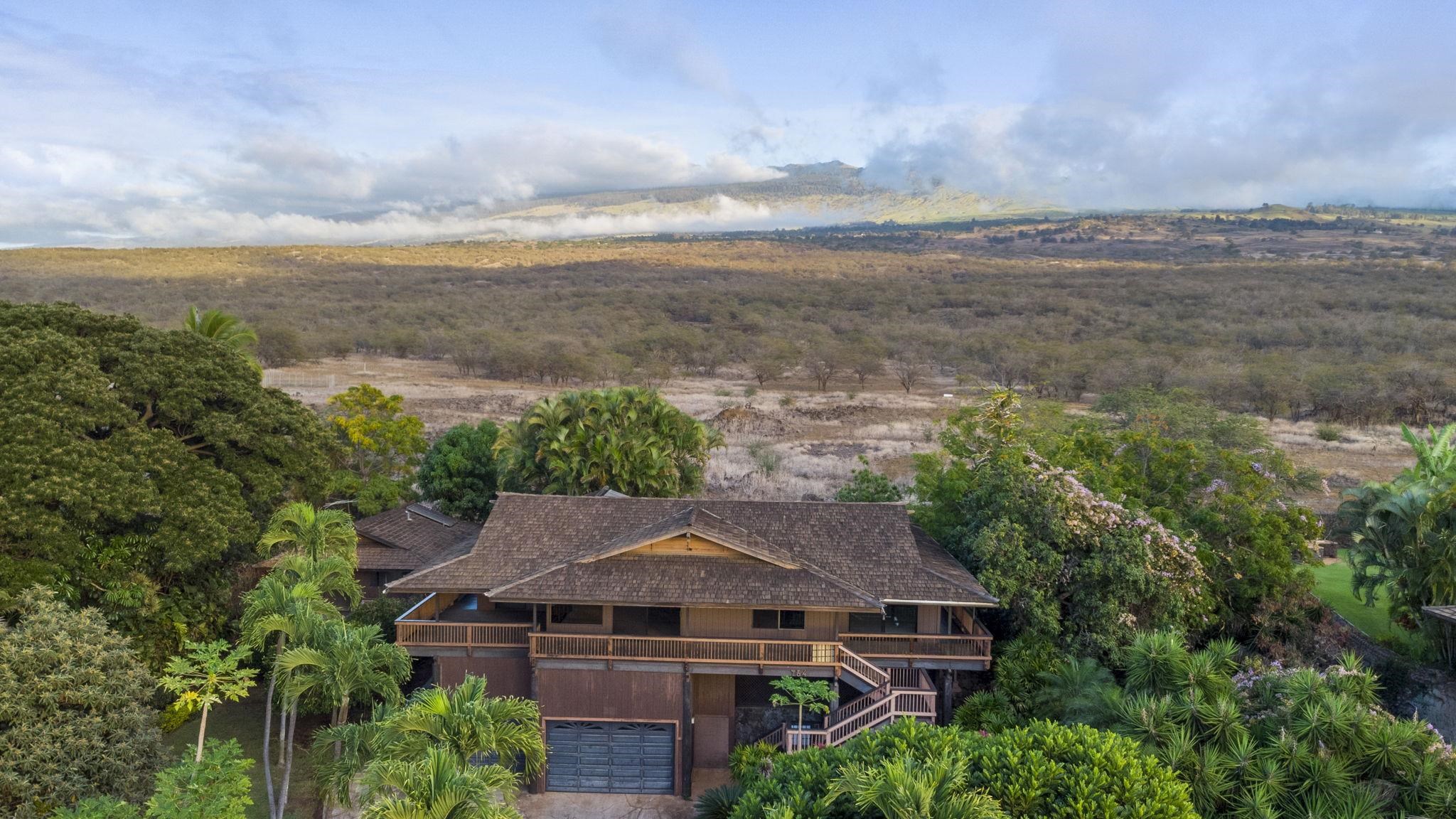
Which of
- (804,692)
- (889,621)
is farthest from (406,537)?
(889,621)

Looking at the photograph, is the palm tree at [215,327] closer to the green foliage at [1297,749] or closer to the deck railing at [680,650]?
the deck railing at [680,650]

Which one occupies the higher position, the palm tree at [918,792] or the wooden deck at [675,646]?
the palm tree at [918,792]

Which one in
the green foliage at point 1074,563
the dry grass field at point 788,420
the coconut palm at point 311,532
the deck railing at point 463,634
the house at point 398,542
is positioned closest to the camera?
the deck railing at point 463,634

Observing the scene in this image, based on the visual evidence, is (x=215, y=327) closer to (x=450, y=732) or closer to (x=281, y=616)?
(x=281, y=616)

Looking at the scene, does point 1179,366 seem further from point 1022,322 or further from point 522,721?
point 522,721

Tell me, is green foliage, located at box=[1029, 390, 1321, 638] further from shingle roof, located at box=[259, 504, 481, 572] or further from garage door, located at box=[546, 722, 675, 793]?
shingle roof, located at box=[259, 504, 481, 572]

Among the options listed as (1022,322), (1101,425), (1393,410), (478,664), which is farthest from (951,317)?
(478,664)

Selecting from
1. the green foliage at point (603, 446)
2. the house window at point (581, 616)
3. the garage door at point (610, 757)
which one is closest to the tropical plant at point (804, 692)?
the garage door at point (610, 757)
